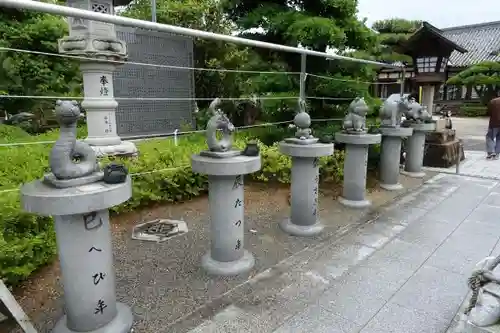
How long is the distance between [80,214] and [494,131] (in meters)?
10.3

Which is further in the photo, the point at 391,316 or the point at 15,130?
the point at 15,130

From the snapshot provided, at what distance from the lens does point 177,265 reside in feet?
10.8

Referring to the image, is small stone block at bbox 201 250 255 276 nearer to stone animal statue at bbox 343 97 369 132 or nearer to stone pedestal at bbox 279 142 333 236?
stone pedestal at bbox 279 142 333 236

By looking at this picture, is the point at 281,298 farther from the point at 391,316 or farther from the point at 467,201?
the point at 467,201

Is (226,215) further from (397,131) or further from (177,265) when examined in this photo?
(397,131)

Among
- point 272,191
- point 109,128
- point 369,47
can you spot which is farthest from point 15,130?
point 369,47

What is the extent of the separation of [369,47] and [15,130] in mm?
8121

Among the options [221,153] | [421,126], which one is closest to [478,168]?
[421,126]

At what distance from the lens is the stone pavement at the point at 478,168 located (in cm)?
735

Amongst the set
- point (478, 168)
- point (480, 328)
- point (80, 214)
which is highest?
point (80, 214)

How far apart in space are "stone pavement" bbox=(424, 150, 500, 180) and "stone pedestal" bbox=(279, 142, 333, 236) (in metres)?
4.95

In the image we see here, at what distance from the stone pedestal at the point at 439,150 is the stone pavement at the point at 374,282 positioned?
3.43 meters

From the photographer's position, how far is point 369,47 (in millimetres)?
6258

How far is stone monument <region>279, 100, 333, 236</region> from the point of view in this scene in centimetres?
382
